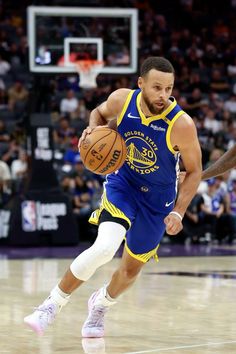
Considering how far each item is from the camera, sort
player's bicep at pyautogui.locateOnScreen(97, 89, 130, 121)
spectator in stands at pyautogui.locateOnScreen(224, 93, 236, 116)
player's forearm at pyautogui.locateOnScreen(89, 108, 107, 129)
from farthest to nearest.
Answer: spectator in stands at pyautogui.locateOnScreen(224, 93, 236, 116) → player's forearm at pyautogui.locateOnScreen(89, 108, 107, 129) → player's bicep at pyautogui.locateOnScreen(97, 89, 130, 121)

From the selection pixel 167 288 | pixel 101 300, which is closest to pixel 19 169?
pixel 167 288

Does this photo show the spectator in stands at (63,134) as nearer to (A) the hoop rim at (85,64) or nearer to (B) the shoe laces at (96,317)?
(A) the hoop rim at (85,64)

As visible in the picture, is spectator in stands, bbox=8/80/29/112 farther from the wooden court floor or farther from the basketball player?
the basketball player

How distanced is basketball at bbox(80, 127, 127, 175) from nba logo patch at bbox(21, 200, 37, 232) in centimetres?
881

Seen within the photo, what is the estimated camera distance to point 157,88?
5.66 m

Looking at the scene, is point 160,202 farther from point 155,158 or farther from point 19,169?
point 19,169

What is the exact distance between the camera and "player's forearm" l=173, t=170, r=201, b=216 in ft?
18.2

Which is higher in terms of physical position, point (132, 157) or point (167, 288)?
point (132, 157)

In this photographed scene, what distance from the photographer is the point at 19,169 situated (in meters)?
15.4

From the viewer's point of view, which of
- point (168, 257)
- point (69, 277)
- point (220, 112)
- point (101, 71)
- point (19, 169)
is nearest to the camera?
point (69, 277)

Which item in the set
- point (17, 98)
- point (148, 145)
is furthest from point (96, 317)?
→ point (17, 98)

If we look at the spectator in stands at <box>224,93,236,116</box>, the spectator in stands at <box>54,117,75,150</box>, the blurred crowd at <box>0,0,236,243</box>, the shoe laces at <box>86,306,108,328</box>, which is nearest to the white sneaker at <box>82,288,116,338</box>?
the shoe laces at <box>86,306,108,328</box>

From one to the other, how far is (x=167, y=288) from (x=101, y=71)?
6271 mm

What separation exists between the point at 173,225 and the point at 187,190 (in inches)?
12.6
